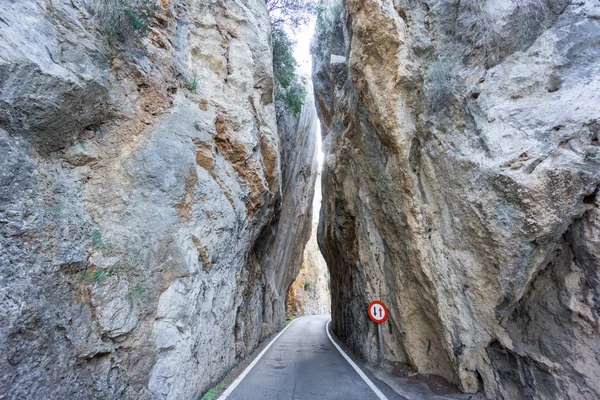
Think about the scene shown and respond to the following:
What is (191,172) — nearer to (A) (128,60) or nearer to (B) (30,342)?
(A) (128,60)

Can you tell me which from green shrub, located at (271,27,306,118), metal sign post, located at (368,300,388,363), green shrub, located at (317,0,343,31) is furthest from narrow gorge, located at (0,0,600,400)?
green shrub, located at (317,0,343,31)

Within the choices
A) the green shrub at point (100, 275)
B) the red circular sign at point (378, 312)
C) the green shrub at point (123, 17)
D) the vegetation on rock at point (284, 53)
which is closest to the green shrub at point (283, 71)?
the vegetation on rock at point (284, 53)

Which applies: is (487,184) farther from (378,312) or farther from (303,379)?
(303,379)

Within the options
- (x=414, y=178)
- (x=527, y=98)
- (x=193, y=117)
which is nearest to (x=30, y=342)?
(x=193, y=117)

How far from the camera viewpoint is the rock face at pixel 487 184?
475cm

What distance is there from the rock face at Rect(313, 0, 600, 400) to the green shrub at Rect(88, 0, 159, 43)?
17.9 feet

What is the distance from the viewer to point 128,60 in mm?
6582

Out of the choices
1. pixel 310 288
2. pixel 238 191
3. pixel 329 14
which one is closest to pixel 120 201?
pixel 238 191

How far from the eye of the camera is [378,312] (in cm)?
892

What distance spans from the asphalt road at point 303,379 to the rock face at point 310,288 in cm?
2597

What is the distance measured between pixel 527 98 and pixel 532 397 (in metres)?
5.09

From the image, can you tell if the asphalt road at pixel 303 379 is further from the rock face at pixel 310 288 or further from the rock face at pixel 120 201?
the rock face at pixel 310 288

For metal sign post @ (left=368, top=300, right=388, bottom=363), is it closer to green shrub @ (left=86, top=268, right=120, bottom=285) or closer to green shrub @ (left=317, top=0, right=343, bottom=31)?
green shrub @ (left=86, top=268, right=120, bottom=285)

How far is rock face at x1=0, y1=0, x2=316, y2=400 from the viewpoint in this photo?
4.05 meters
